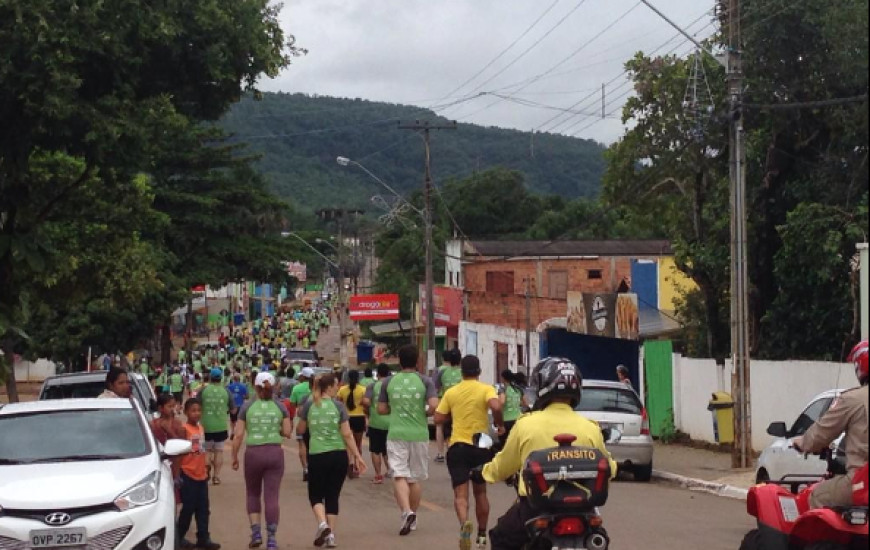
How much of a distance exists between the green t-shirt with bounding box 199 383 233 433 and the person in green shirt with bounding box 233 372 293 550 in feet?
17.7

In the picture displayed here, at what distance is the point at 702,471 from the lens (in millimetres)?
22719

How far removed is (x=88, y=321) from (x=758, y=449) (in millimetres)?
24373

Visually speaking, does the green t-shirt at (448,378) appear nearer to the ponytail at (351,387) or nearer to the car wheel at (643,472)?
the ponytail at (351,387)

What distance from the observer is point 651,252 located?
68.0 meters

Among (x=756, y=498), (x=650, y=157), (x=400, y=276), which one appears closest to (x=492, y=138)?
(x=400, y=276)

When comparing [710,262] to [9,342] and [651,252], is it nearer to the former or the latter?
[9,342]

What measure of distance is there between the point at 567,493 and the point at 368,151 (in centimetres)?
14536

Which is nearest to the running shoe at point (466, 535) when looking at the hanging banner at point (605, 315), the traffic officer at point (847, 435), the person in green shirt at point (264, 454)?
the person in green shirt at point (264, 454)

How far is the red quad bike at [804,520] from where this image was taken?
754 cm

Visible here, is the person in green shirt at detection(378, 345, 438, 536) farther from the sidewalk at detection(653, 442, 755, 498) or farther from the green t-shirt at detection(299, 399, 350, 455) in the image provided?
the sidewalk at detection(653, 442, 755, 498)

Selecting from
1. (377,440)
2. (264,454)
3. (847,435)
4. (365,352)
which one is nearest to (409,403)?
(264,454)

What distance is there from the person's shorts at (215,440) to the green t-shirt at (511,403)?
416cm

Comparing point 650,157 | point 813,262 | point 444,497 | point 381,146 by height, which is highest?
point 381,146

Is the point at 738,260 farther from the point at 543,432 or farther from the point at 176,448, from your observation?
the point at 543,432
